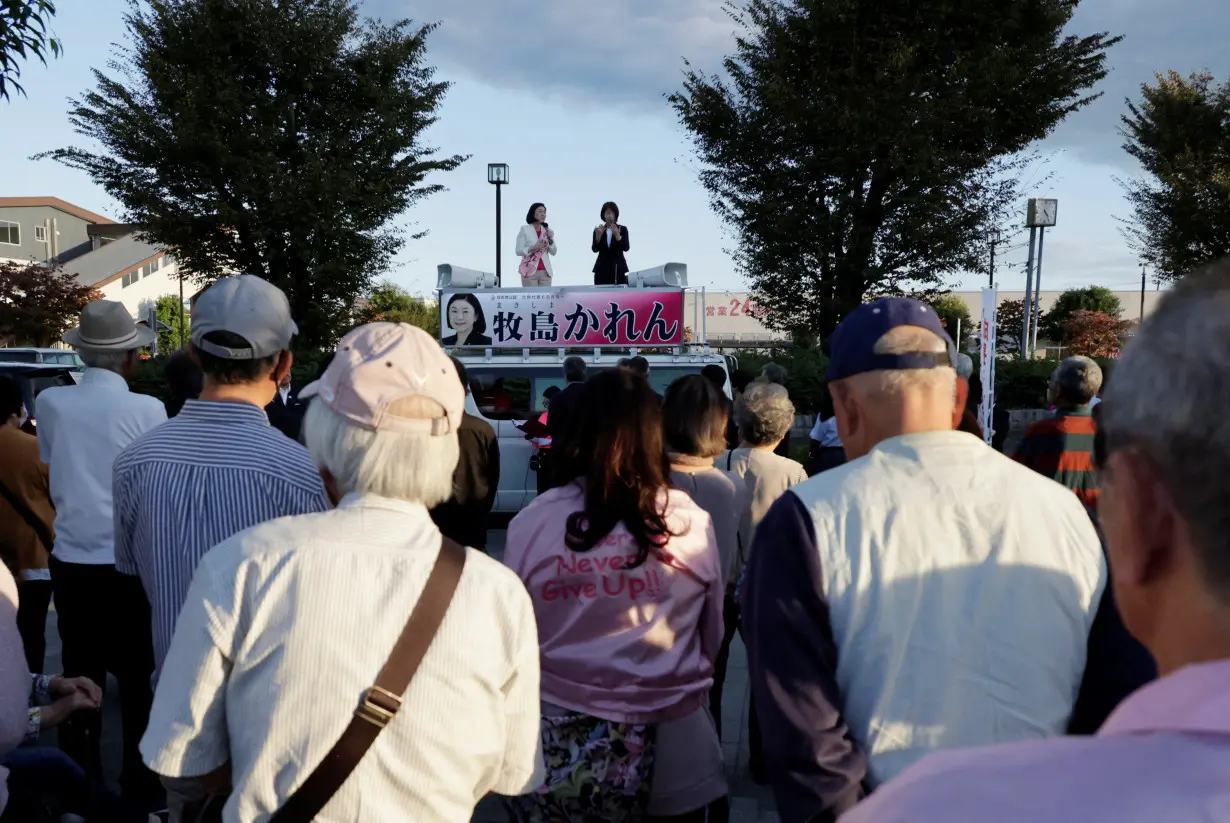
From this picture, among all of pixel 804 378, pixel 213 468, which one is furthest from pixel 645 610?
pixel 804 378

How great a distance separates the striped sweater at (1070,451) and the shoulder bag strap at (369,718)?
431 centimetres

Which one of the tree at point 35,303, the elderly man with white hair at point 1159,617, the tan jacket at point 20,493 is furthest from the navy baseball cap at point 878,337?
the tree at point 35,303

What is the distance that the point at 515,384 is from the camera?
10.5 meters

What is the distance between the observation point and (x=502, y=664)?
1.80m

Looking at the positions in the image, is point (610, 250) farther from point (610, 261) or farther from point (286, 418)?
point (286, 418)

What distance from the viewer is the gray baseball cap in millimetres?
2342

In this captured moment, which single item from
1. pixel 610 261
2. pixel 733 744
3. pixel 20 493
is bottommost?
pixel 733 744

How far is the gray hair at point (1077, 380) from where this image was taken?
5.04 metres

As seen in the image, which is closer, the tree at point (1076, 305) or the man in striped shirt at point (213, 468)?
the man in striped shirt at point (213, 468)

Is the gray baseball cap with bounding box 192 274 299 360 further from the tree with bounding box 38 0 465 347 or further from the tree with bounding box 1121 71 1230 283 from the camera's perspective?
the tree with bounding box 1121 71 1230 283

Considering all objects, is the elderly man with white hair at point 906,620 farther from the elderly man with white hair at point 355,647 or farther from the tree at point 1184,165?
the tree at point 1184,165

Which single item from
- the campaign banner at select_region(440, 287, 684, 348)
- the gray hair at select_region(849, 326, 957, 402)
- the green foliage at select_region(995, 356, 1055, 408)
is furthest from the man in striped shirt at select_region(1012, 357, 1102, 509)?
the green foliage at select_region(995, 356, 1055, 408)

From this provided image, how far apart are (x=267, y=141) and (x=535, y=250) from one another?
11.4 m

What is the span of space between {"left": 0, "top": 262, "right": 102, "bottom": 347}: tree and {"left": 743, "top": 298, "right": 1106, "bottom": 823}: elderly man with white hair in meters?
35.8
